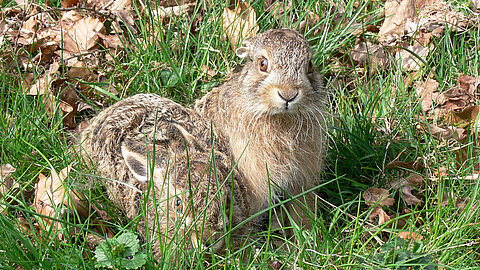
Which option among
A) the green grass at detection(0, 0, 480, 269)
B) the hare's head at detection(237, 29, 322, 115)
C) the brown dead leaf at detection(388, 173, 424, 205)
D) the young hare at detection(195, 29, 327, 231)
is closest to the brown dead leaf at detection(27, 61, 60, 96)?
the green grass at detection(0, 0, 480, 269)

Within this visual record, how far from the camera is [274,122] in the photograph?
12.7 feet

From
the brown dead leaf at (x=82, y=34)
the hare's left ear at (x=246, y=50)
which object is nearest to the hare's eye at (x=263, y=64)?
the hare's left ear at (x=246, y=50)

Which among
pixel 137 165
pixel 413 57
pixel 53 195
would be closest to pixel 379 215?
pixel 137 165

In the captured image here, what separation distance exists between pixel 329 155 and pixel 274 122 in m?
0.75

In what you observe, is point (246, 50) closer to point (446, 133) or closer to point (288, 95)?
point (288, 95)

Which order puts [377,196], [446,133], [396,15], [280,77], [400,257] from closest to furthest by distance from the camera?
[400,257] → [280,77] → [377,196] → [446,133] → [396,15]

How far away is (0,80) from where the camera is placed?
4.79 meters

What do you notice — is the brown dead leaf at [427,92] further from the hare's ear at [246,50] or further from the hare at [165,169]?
the hare at [165,169]

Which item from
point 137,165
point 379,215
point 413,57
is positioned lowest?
point 379,215

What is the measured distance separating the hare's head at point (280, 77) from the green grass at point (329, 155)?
0.56 meters

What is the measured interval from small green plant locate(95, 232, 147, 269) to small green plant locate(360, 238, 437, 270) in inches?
49.1

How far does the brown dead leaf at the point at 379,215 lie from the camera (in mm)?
3848

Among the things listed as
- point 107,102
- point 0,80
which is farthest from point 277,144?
point 0,80

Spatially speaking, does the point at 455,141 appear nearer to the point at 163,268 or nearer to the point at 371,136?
the point at 371,136
